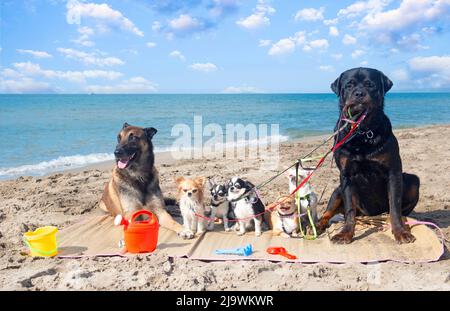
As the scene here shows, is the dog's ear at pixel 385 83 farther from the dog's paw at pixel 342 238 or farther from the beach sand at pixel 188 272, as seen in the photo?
the beach sand at pixel 188 272

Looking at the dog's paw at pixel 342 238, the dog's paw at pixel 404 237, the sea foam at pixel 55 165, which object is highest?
the dog's paw at pixel 404 237

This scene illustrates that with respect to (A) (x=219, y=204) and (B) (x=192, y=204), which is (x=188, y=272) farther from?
(A) (x=219, y=204)

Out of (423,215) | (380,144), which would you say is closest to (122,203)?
(380,144)

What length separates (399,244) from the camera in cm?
443

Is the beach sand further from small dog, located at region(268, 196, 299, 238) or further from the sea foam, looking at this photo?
the sea foam

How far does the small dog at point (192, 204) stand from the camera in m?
5.01

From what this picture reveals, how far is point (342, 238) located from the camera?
4.61 m

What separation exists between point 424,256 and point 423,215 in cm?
183

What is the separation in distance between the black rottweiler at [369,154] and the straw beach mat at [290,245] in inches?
7.0

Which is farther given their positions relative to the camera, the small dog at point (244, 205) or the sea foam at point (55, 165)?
the sea foam at point (55, 165)

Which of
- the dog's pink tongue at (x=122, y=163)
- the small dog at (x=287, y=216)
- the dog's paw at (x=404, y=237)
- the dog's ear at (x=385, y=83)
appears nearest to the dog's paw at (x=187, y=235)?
the small dog at (x=287, y=216)

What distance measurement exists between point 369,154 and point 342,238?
98 centimetres

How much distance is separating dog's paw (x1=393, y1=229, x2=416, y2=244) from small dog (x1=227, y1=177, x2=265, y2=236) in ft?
5.13
